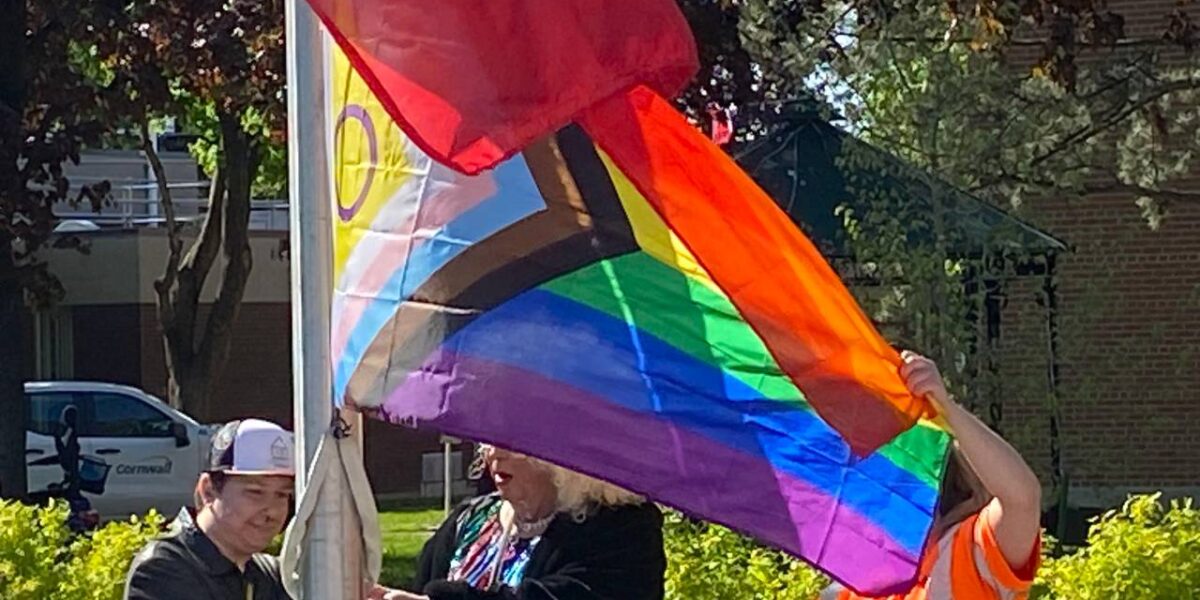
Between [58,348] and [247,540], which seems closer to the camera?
[247,540]

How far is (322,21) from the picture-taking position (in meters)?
3.64

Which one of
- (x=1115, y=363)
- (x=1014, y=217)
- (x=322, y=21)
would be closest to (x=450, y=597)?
(x=322, y=21)

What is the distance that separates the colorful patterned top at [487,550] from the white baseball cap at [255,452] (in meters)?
0.48

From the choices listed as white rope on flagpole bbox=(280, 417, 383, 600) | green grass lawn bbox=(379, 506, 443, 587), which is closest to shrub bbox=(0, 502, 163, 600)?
green grass lawn bbox=(379, 506, 443, 587)

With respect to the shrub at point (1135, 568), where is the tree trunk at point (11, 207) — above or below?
above

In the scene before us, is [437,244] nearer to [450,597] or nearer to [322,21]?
[322,21]

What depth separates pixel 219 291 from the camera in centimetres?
2302

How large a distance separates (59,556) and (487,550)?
5183 millimetres

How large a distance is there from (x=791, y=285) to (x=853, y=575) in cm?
57

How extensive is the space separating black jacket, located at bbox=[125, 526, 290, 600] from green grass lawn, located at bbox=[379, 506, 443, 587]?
9.59 meters

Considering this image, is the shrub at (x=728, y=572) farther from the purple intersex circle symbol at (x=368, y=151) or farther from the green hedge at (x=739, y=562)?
the purple intersex circle symbol at (x=368, y=151)

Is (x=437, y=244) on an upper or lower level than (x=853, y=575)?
upper

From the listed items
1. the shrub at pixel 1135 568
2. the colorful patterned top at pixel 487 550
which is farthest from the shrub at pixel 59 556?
the colorful patterned top at pixel 487 550

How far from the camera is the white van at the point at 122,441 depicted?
22.5m
